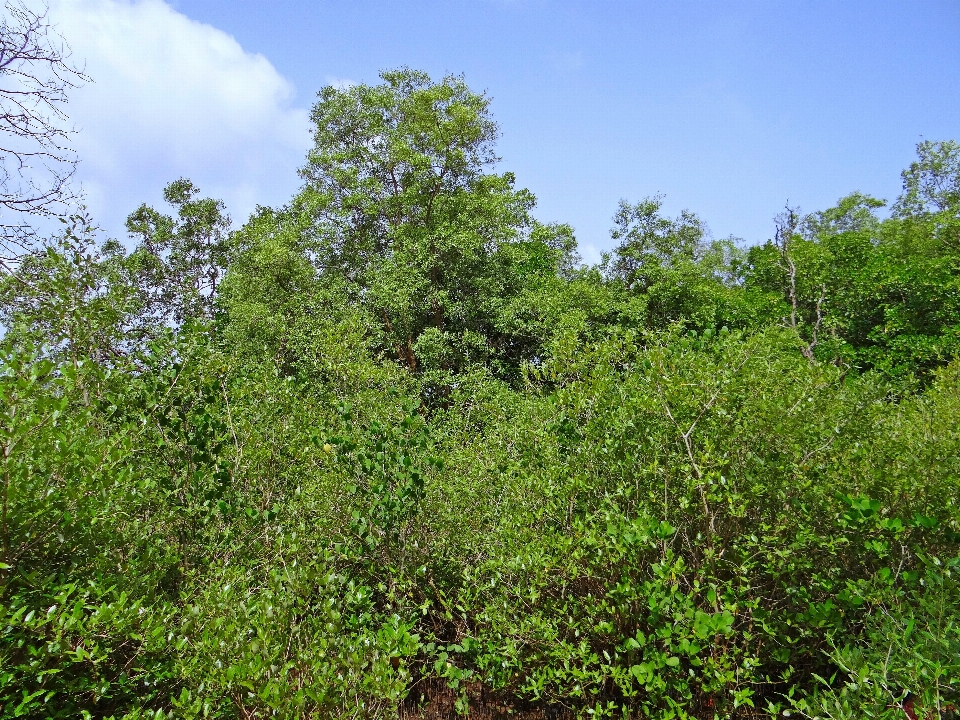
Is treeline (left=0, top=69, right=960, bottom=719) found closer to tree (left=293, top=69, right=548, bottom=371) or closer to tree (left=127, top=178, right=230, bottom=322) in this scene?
tree (left=293, top=69, right=548, bottom=371)

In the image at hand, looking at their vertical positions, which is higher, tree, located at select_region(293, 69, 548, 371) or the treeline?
tree, located at select_region(293, 69, 548, 371)

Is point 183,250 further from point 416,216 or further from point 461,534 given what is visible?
point 461,534

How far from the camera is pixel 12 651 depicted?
3523 millimetres

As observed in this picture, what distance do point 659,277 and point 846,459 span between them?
46.3ft

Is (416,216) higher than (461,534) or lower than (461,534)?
higher

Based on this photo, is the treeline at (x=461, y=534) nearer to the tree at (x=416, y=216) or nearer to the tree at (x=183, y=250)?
the tree at (x=416, y=216)

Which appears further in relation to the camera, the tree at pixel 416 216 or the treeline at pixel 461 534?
the tree at pixel 416 216

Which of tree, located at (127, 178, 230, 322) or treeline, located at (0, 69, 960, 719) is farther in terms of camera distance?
tree, located at (127, 178, 230, 322)

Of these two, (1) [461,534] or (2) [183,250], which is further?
(2) [183,250]

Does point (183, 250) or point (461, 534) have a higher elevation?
point (183, 250)

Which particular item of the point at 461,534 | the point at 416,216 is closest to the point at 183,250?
the point at 416,216

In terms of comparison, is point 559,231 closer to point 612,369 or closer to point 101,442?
point 612,369

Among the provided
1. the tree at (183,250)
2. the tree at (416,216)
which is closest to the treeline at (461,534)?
the tree at (416,216)

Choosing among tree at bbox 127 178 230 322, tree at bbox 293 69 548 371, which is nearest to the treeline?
tree at bbox 293 69 548 371
